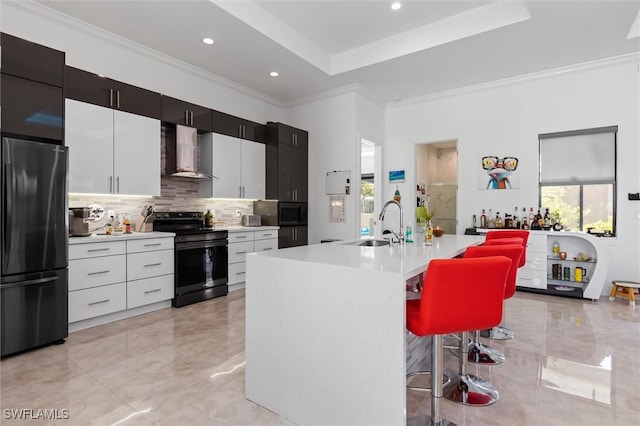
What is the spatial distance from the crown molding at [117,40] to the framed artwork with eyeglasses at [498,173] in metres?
4.20

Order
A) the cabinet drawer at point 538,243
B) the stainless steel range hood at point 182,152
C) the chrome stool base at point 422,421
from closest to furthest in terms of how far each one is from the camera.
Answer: the chrome stool base at point 422,421 → the stainless steel range hood at point 182,152 → the cabinet drawer at point 538,243

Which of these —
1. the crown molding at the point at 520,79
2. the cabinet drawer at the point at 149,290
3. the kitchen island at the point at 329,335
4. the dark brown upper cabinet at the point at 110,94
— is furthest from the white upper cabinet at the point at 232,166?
the kitchen island at the point at 329,335

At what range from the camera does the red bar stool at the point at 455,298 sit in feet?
5.20

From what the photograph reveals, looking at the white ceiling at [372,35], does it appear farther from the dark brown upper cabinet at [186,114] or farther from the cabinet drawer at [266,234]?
the cabinet drawer at [266,234]

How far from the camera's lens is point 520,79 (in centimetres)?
528

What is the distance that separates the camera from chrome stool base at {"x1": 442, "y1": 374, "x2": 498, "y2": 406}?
2070mm

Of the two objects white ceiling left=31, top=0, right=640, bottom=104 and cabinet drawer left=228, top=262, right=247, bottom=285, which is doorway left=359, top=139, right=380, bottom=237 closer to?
white ceiling left=31, top=0, right=640, bottom=104

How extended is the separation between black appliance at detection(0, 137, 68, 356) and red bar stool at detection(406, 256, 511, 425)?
3.02m

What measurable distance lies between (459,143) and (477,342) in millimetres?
4047

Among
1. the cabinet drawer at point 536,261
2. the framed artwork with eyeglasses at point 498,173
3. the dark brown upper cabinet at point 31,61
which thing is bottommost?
the cabinet drawer at point 536,261

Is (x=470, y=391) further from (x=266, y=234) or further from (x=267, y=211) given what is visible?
(x=267, y=211)

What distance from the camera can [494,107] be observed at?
5.57 m

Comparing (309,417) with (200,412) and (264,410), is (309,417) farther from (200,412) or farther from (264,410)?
(200,412)

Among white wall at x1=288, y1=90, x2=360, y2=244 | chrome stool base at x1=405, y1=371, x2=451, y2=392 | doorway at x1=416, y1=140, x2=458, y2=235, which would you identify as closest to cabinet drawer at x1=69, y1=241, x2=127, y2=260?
chrome stool base at x1=405, y1=371, x2=451, y2=392
